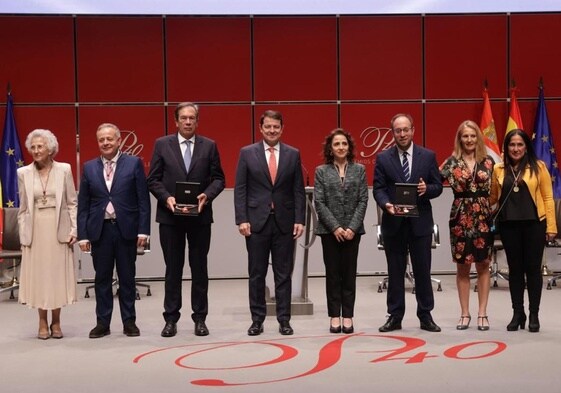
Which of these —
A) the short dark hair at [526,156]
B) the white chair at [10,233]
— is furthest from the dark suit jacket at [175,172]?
the white chair at [10,233]

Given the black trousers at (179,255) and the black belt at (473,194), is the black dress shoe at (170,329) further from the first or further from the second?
the black belt at (473,194)

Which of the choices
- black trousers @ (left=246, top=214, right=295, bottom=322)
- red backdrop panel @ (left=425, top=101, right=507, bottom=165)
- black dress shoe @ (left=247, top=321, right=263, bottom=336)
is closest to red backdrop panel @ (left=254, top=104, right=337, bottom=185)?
red backdrop panel @ (left=425, top=101, right=507, bottom=165)

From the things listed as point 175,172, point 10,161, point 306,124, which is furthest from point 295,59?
point 175,172

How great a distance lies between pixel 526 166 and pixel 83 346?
330 cm

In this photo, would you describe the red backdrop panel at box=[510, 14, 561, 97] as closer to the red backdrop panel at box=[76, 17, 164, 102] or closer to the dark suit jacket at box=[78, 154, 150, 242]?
the red backdrop panel at box=[76, 17, 164, 102]

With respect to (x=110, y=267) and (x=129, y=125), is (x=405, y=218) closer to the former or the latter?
(x=110, y=267)

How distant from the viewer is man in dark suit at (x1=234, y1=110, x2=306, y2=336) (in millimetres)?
5312

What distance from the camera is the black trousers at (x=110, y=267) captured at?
535cm

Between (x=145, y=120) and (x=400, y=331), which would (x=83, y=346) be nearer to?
(x=400, y=331)

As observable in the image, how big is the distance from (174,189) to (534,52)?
556 centimetres

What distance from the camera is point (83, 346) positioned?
16.8ft

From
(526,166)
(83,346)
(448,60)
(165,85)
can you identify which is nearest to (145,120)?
(165,85)

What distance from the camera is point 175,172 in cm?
534

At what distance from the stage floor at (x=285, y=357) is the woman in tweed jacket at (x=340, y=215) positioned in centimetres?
29
